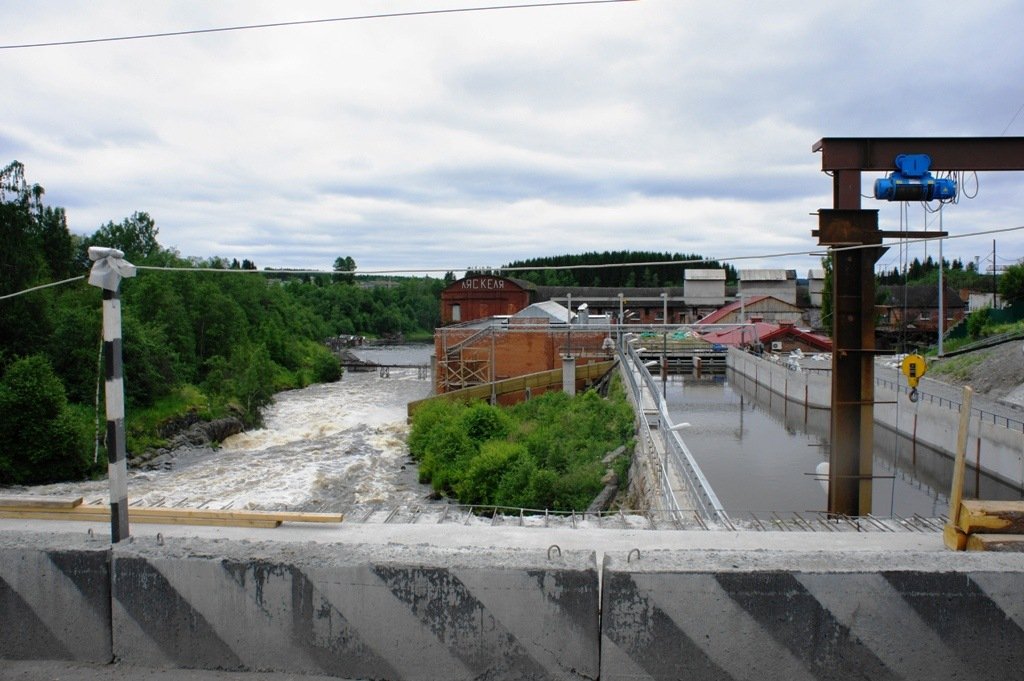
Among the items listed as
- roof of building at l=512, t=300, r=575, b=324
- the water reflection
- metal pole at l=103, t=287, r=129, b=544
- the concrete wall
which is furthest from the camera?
roof of building at l=512, t=300, r=575, b=324

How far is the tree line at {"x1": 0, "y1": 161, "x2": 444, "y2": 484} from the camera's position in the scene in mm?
25406

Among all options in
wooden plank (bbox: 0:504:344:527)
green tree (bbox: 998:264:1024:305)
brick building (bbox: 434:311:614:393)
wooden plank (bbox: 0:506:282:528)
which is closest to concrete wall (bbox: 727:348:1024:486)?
brick building (bbox: 434:311:614:393)

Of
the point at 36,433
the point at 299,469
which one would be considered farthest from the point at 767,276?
the point at 36,433

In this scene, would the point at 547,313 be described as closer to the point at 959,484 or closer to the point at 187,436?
the point at 187,436

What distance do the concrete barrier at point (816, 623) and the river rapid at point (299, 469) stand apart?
455 inches

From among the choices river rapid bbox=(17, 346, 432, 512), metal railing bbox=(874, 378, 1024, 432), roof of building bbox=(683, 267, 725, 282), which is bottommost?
river rapid bbox=(17, 346, 432, 512)

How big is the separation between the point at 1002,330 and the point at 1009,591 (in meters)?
43.0

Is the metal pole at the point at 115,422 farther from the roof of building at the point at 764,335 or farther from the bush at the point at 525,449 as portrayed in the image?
the roof of building at the point at 764,335

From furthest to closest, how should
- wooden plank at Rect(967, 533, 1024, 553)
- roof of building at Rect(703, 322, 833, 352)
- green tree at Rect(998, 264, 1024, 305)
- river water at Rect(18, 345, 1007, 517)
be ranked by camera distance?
1. roof of building at Rect(703, 322, 833, 352)
2. green tree at Rect(998, 264, 1024, 305)
3. river water at Rect(18, 345, 1007, 517)
4. wooden plank at Rect(967, 533, 1024, 553)

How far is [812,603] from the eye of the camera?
3.36 meters

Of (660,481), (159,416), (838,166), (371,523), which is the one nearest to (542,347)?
(159,416)

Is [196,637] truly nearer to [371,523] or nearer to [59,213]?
[371,523]

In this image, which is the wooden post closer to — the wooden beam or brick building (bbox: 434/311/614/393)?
the wooden beam

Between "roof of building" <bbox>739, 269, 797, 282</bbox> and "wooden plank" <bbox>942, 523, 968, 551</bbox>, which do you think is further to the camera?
"roof of building" <bbox>739, 269, 797, 282</bbox>
